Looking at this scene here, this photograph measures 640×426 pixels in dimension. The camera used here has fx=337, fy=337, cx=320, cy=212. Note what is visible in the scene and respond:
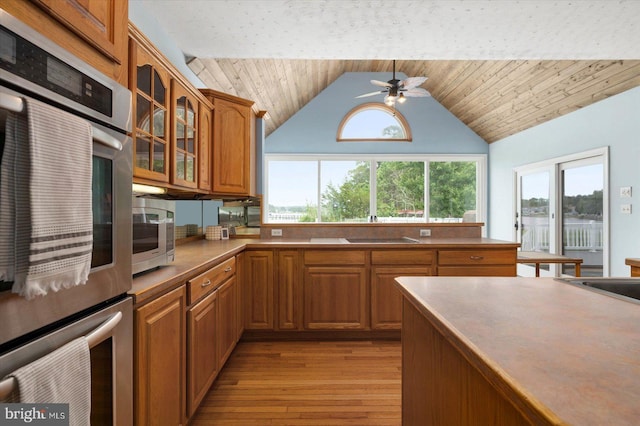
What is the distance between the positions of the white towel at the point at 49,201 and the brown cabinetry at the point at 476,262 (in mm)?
2710

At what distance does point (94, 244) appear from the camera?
0.93 metres

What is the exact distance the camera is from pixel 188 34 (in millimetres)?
2682

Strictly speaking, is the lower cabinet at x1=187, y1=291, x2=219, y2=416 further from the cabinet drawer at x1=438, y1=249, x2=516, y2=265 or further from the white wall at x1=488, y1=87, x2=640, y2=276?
the white wall at x1=488, y1=87, x2=640, y2=276

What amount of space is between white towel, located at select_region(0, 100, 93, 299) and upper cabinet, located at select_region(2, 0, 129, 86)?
228mm

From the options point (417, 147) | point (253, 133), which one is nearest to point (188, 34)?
point (253, 133)

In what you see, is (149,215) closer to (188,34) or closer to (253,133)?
(188,34)

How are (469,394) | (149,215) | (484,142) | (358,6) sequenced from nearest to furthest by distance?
1. (469,394)
2. (149,215)
3. (358,6)
4. (484,142)

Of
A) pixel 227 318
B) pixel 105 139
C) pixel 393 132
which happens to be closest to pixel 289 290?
pixel 227 318

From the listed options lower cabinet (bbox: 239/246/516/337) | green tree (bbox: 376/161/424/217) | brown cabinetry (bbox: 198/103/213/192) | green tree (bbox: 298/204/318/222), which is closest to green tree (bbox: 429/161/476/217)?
green tree (bbox: 376/161/424/217)

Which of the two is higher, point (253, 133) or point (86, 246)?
point (253, 133)

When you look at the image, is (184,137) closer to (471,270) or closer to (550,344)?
(550,344)

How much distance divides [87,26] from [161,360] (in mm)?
1190

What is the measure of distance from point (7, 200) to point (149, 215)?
93 cm

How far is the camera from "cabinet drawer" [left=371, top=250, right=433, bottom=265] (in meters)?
2.93
